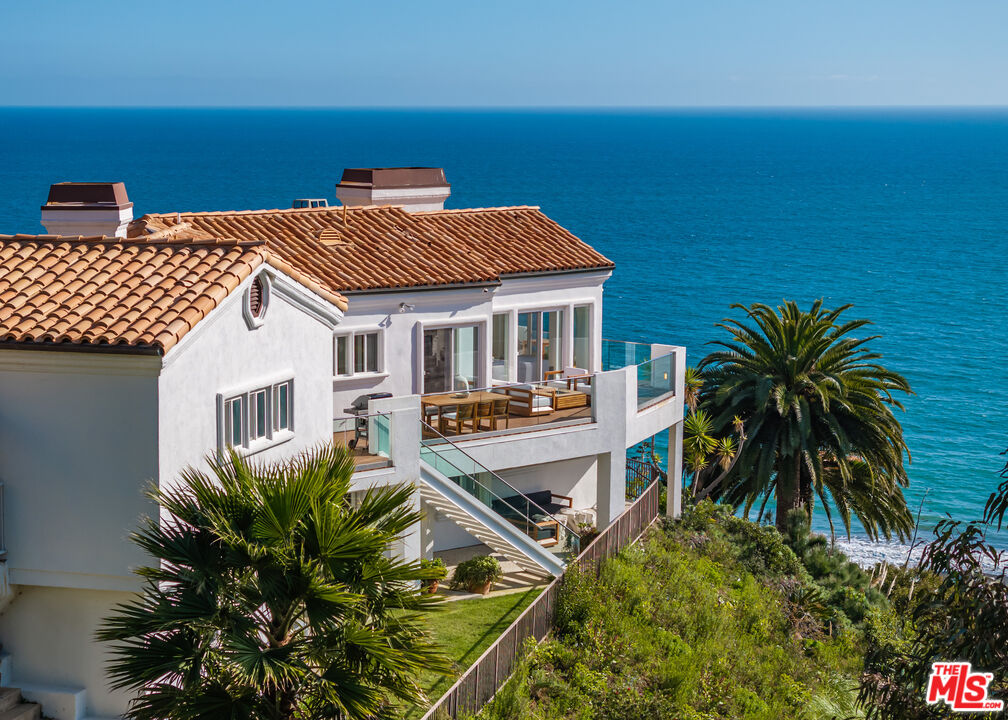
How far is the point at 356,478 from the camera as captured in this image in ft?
76.3

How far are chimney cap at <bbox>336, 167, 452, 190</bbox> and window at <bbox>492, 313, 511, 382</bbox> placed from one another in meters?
4.77

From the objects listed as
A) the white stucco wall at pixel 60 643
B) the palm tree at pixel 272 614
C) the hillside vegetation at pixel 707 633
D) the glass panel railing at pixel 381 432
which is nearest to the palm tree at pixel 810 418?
the hillside vegetation at pixel 707 633

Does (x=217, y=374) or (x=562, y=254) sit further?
(x=562, y=254)

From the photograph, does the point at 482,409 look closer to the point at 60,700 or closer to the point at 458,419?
the point at 458,419

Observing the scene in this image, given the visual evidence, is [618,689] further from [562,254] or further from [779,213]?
[779,213]

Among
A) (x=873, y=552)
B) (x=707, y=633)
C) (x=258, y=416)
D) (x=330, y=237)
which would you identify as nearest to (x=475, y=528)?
(x=707, y=633)

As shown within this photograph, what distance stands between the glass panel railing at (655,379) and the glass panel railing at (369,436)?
7590 millimetres

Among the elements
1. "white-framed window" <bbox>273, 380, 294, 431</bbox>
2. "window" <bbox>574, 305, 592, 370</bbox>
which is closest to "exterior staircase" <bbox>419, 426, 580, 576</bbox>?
"white-framed window" <bbox>273, 380, 294, 431</bbox>

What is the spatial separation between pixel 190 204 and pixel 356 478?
138 metres

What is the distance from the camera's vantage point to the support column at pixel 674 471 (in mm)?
32094

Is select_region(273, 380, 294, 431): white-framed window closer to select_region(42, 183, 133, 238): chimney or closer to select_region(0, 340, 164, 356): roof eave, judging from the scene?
select_region(0, 340, 164, 356): roof eave

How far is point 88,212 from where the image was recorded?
90.1 ft

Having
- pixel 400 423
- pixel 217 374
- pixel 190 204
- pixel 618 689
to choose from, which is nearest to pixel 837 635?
pixel 618 689

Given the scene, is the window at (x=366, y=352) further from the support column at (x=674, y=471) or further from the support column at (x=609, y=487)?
the support column at (x=674, y=471)
